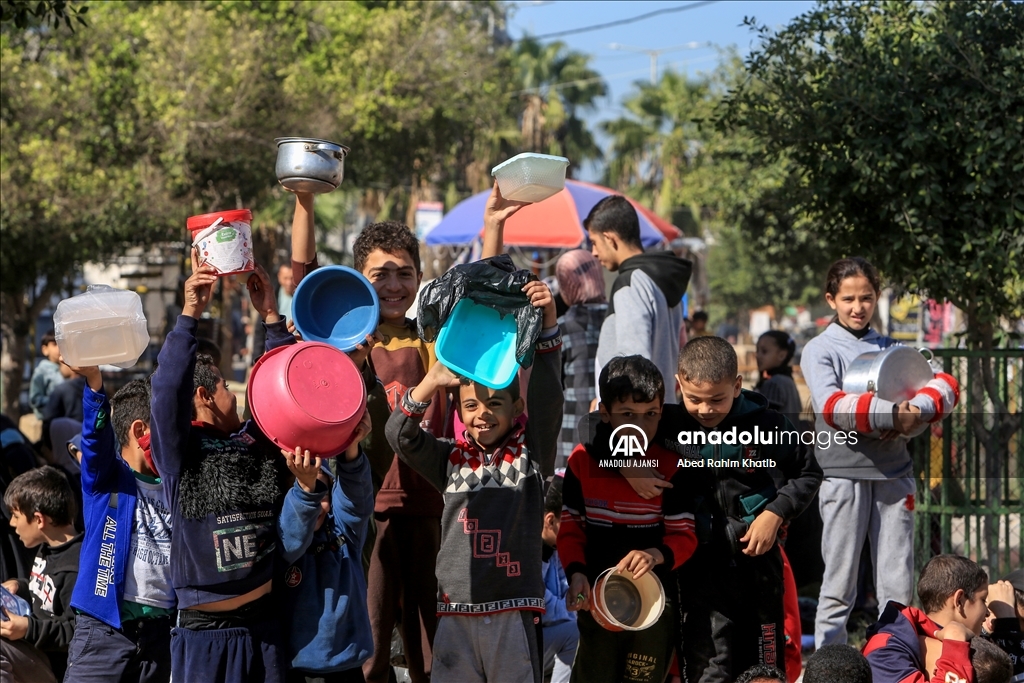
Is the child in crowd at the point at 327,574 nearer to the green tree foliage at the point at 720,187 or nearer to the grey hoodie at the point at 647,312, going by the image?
the grey hoodie at the point at 647,312

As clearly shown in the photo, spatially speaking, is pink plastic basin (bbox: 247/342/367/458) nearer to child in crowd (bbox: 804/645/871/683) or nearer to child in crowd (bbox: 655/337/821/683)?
child in crowd (bbox: 655/337/821/683)

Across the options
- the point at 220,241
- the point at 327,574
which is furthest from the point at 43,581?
the point at 220,241

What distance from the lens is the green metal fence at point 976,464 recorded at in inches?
228

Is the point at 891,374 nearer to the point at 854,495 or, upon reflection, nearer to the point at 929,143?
the point at 854,495

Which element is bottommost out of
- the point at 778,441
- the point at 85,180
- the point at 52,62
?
the point at 778,441

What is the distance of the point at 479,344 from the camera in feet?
11.0

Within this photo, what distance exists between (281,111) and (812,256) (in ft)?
29.5

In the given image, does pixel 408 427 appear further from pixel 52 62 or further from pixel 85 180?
pixel 52 62

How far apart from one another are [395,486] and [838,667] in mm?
1596

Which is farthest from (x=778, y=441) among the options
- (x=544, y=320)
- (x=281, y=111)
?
(x=281, y=111)

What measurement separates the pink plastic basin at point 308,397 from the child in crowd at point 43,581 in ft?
4.55

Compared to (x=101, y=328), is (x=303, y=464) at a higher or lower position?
lower

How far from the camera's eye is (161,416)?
3.21m

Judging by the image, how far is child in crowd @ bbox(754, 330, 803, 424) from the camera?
7.02 metres
